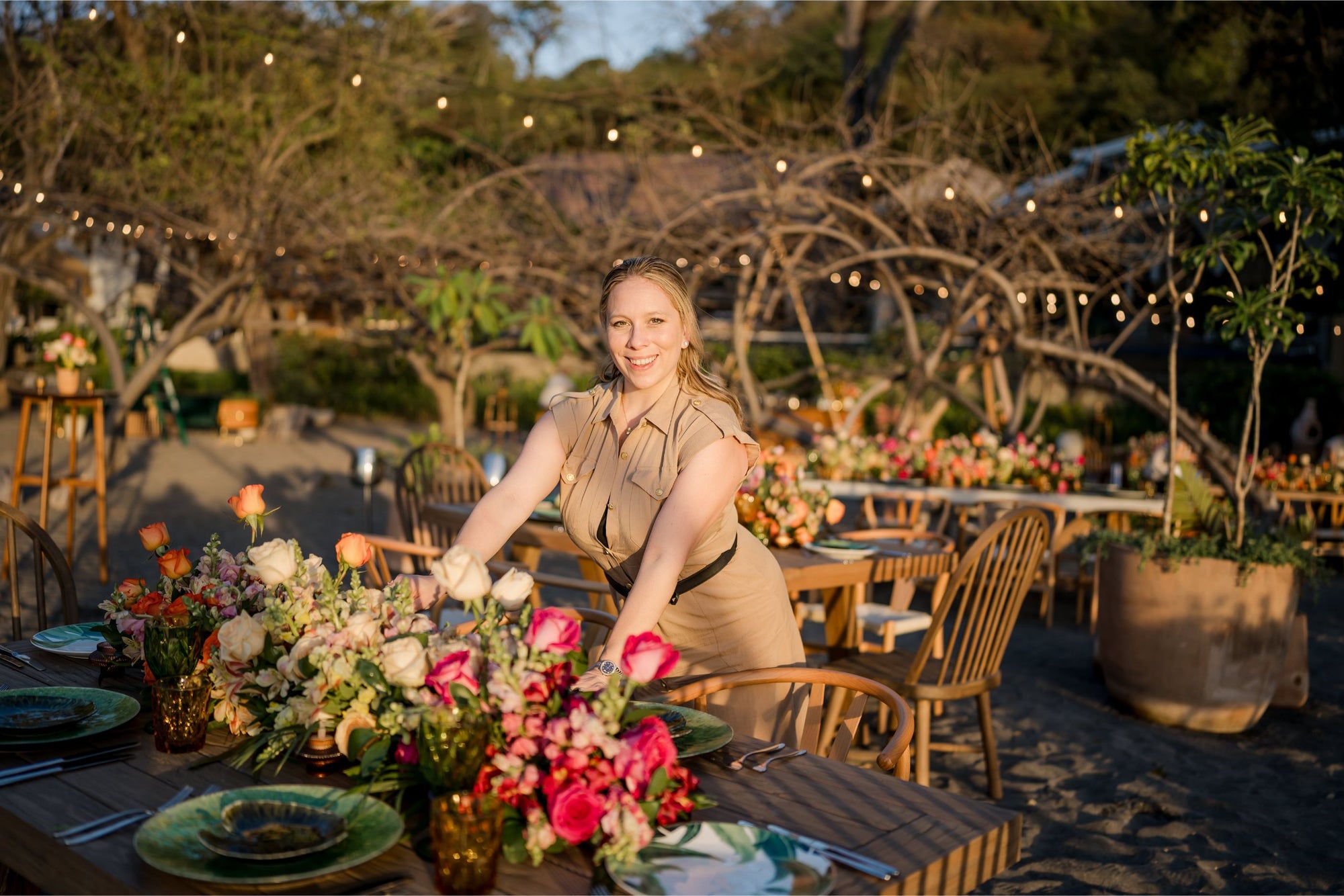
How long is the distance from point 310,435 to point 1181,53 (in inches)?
547

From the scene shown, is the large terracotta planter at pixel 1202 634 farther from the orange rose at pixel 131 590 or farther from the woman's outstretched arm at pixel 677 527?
the orange rose at pixel 131 590

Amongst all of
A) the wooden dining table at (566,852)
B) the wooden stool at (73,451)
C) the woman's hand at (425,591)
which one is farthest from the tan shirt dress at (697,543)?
the wooden stool at (73,451)

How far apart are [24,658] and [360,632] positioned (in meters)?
1.12

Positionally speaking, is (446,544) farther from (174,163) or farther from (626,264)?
(174,163)

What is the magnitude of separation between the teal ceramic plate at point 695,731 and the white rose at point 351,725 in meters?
0.39

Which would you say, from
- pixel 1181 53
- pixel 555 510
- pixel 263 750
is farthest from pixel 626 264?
pixel 1181 53

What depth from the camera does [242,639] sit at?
68.2 inches

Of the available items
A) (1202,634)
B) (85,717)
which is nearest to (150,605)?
(85,717)

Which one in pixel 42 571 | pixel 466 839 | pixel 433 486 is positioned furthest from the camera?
pixel 433 486

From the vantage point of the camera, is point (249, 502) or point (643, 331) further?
point (643, 331)

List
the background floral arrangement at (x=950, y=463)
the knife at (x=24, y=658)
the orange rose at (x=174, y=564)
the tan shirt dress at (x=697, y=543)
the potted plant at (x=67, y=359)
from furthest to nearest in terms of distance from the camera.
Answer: the potted plant at (x=67, y=359) < the background floral arrangement at (x=950, y=463) < the tan shirt dress at (x=697, y=543) < the knife at (x=24, y=658) < the orange rose at (x=174, y=564)

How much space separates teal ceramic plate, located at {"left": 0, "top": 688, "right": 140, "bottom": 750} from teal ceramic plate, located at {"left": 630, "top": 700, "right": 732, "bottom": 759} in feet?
2.79

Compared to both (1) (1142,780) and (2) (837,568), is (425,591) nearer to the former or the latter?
(2) (837,568)

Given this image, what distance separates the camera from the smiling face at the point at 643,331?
7.80ft
